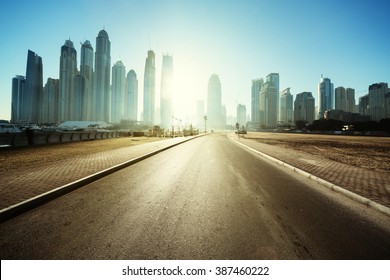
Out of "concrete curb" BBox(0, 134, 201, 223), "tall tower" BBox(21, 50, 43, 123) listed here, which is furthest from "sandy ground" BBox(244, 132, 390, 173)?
"tall tower" BBox(21, 50, 43, 123)

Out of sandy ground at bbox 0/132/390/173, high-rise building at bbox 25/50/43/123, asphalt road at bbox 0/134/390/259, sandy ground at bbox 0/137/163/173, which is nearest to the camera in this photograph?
asphalt road at bbox 0/134/390/259

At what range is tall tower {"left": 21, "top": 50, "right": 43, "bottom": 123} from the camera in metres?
191

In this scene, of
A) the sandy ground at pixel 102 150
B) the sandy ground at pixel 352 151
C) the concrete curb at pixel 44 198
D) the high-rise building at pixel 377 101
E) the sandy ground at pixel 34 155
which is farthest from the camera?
the high-rise building at pixel 377 101

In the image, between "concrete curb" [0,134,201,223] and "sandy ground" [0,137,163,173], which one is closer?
"concrete curb" [0,134,201,223]

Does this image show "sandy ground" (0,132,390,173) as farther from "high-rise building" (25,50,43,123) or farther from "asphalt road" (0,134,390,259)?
"high-rise building" (25,50,43,123)

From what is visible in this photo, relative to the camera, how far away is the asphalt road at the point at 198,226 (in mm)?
2820

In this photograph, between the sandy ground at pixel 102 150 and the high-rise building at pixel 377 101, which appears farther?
the high-rise building at pixel 377 101

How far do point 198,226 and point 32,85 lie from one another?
253 metres

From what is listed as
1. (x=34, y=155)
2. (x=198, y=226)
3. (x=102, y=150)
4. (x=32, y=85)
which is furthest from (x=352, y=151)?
(x=32, y=85)

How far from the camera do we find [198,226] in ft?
11.6

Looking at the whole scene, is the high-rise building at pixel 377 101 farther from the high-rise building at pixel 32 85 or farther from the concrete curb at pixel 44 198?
the high-rise building at pixel 32 85

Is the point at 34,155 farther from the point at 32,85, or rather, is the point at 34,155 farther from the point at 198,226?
the point at 32,85

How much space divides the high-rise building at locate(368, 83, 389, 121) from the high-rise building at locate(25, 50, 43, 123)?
30851 centimetres

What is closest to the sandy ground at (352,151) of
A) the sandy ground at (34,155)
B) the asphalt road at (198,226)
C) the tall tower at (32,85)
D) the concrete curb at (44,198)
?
the asphalt road at (198,226)
